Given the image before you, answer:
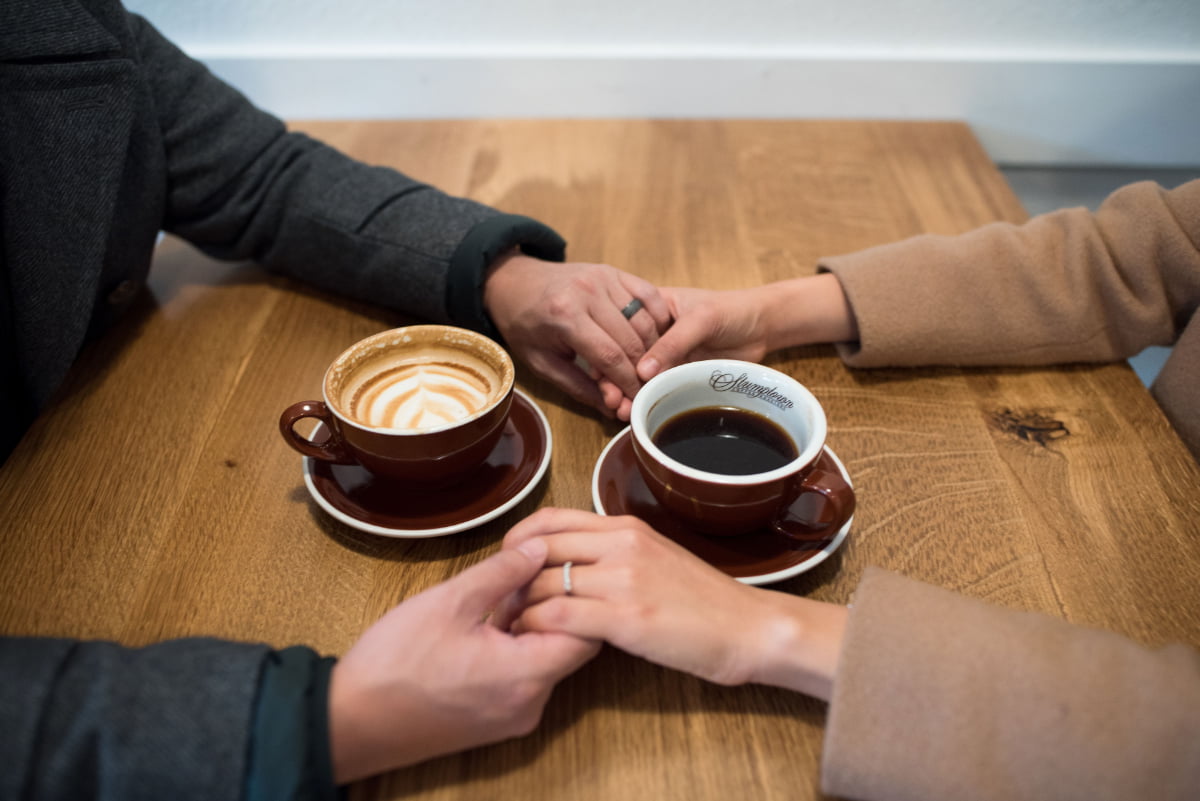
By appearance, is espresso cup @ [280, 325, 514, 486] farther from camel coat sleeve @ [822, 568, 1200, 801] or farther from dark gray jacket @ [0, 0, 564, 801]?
camel coat sleeve @ [822, 568, 1200, 801]

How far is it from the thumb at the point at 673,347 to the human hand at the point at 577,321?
0.05ft

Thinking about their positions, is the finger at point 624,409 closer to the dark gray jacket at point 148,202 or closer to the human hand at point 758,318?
the human hand at point 758,318

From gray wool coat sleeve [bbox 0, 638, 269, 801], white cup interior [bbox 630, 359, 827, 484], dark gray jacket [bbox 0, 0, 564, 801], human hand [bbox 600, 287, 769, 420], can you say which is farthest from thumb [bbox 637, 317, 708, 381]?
gray wool coat sleeve [bbox 0, 638, 269, 801]

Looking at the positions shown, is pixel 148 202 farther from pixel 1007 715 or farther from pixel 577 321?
pixel 1007 715

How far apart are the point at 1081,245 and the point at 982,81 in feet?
2.34

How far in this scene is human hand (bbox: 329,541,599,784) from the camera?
1.70ft

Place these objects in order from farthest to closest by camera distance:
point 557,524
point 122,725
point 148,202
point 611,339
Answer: point 148,202
point 611,339
point 557,524
point 122,725

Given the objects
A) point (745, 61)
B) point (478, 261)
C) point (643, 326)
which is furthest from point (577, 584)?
point (745, 61)

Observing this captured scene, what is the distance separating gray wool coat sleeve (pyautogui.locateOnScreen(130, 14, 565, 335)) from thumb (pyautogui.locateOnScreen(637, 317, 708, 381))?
8.5 inches

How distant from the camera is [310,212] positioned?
3.24 feet

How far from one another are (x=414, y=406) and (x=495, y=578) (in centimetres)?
22

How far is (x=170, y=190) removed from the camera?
992 mm

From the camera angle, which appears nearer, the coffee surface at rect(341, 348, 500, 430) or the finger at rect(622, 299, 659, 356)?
the coffee surface at rect(341, 348, 500, 430)

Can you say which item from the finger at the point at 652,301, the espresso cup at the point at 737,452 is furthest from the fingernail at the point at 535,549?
the finger at the point at 652,301
